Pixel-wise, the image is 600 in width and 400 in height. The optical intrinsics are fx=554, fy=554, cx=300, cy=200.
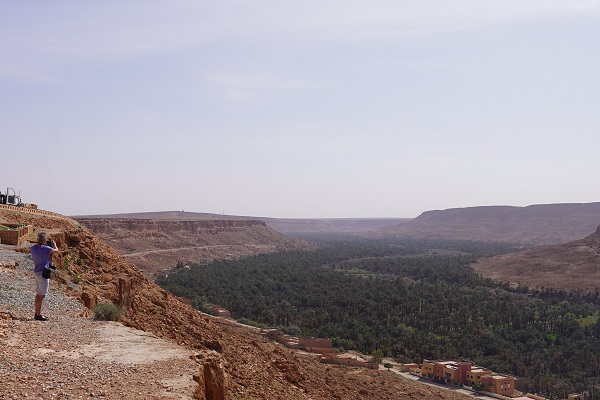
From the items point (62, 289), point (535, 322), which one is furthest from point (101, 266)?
point (535, 322)

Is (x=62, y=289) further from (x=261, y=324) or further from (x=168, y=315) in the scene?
(x=261, y=324)

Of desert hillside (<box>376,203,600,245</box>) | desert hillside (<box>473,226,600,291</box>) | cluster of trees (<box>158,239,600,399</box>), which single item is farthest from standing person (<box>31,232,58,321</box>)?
desert hillside (<box>376,203,600,245</box>)

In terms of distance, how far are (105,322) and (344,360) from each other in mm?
19104

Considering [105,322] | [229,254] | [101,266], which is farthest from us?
[229,254]

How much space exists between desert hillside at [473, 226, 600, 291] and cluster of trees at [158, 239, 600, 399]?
4.85m

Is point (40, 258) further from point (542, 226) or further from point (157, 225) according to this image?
point (542, 226)

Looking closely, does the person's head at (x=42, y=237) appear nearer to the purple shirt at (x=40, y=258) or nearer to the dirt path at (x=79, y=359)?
the purple shirt at (x=40, y=258)

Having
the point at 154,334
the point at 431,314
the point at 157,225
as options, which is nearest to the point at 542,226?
the point at 157,225

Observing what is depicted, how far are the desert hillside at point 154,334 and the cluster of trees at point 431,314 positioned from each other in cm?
1562

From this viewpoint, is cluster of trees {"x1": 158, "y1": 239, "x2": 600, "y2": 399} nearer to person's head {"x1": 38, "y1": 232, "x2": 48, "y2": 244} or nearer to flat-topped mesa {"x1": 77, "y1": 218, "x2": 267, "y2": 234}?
flat-topped mesa {"x1": 77, "y1": 218, "x2": 267, "y2": 234}

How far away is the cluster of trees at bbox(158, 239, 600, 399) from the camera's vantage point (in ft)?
111

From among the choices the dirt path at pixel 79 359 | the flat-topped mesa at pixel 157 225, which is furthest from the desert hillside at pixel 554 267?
the dirt path at pixel 79 359

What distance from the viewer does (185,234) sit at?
341ft

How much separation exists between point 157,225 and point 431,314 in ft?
206
